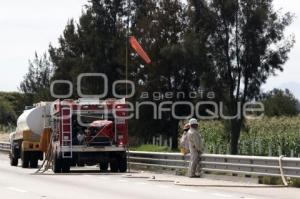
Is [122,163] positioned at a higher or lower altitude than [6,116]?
lower

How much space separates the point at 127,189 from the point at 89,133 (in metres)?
8.20

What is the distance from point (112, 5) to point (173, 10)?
41.4 feet

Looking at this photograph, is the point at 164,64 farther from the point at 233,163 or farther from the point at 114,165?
the point at 233,163

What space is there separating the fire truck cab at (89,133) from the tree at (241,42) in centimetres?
1146

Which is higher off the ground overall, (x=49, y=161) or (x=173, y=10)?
(x=173, y=10)

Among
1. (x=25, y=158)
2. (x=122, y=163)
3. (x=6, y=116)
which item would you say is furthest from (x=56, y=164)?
(x=6, y=116)

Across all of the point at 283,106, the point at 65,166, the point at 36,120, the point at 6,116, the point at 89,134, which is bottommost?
the point at 65,166

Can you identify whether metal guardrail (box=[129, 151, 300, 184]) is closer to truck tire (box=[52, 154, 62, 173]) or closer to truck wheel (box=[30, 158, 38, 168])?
truck tire (box=[52, 154, 62, 173])

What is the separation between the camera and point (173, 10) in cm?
4431

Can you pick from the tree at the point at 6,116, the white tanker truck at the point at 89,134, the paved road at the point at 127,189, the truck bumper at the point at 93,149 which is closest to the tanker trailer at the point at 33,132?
the white tanker truck at the point at 89,134

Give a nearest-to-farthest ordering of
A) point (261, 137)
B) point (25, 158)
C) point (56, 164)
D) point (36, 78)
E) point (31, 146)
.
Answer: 1. point (56, 164)
2. point (31, 146)
3. point (25, 158)
4. point (261, 137)
5. point (36, 78)

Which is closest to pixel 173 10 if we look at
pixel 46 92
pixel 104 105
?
pixel 104 105

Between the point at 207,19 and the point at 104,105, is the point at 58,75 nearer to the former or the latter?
the point at 207,19

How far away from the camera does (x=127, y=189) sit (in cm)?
1920
